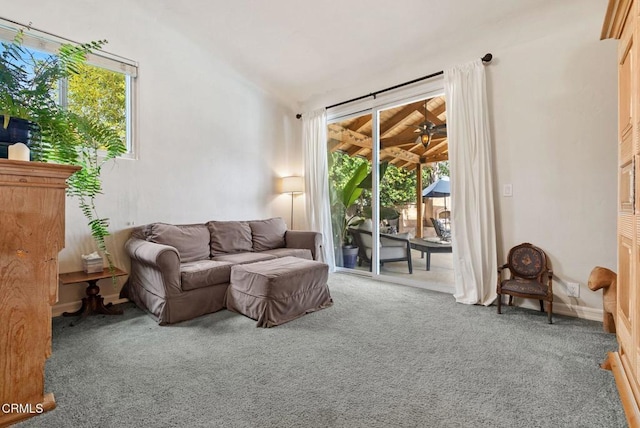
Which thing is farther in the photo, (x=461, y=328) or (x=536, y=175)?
(x=536, y=175)

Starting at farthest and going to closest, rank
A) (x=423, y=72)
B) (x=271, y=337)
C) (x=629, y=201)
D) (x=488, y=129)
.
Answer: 1. (x=423, y=72)
2. (x=488, y=129)
3. (x=271, y=337)
4. (x=629, y=201)

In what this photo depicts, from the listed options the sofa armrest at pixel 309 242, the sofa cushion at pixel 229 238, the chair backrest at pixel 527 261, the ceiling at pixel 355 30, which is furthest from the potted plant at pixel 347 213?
the chair backrest at pixel 527 261

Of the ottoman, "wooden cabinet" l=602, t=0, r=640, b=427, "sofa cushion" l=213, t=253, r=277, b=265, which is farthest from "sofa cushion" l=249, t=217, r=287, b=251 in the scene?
"wooden cabinet" l=602, t=0, r=640, b=427

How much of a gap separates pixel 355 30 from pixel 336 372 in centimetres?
329

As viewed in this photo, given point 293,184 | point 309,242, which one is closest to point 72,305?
point 309,242

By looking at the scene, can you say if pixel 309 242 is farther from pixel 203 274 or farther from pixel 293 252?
pixel 203 274

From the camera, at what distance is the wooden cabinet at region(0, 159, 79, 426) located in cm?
136

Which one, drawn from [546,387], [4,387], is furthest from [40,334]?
[546,387]

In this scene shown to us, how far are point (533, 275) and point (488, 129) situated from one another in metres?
1.48

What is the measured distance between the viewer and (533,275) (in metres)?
2.86

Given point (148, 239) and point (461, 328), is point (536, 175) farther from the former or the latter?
point (148, 239)

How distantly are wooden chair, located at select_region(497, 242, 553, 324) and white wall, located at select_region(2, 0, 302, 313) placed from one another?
3268mm

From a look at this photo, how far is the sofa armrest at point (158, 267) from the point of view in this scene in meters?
2.57

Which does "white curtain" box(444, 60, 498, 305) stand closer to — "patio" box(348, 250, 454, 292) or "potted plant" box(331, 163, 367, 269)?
"patio" box(348, 250, 454, 292)
